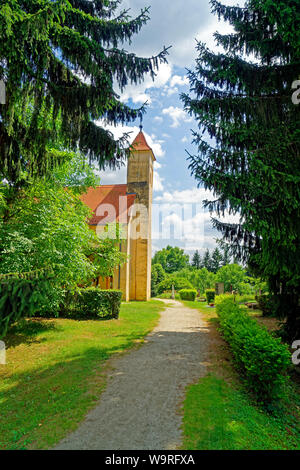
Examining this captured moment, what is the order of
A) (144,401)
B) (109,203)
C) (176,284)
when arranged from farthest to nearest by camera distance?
(176,284) < (109,203) < (144,401)

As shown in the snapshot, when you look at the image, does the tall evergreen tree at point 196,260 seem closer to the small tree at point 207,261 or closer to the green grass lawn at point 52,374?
the small tree at point 207,261

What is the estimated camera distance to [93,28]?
5.11 metres

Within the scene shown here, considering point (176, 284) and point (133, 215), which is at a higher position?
point (133, 215)

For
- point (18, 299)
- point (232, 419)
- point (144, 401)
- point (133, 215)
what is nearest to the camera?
point (18, 299)

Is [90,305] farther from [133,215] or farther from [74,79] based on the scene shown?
[133,215]

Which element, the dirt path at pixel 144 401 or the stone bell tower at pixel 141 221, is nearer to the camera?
the dirt path at pixel 144 401

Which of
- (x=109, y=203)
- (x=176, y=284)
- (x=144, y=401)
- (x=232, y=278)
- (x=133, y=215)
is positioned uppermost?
(x=109, y=203)

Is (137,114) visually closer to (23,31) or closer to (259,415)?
(23,31)

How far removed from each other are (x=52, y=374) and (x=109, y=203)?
65.3ft

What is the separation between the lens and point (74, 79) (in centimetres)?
513

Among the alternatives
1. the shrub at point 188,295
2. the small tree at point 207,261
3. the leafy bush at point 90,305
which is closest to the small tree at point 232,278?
the shrub at point 188,295

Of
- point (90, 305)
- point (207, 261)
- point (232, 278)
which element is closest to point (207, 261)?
point (207, 261)

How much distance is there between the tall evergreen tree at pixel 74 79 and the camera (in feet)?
14.7

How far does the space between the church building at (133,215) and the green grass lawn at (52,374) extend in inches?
445
